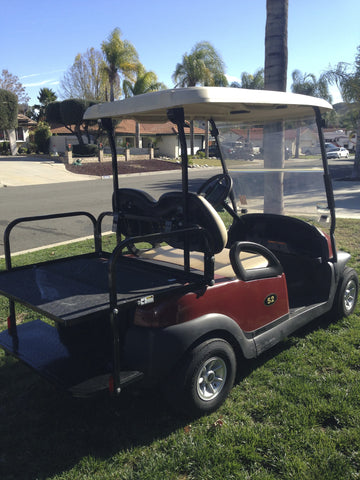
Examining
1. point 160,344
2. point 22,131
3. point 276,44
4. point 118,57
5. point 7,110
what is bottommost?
point 160,344

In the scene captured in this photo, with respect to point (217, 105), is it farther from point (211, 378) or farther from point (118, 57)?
point (118, 57)

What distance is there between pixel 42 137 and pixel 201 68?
13714mm

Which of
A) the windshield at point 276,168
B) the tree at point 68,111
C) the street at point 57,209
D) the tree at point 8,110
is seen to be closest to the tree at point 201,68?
the tree at point 68,111

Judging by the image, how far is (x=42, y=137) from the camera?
32625 mm

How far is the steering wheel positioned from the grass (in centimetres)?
137

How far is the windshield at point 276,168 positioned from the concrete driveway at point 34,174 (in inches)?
657

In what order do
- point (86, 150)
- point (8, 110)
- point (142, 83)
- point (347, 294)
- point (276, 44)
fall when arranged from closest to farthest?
1. point (347, 294)
2. point (276, 44)
3. point (86, 150)
4. point (8, 110)
5. point (142, 83)

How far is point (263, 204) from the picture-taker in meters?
4.04

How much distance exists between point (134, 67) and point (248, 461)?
33789 mm

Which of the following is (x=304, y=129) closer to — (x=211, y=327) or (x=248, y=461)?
(x=211, y=327)

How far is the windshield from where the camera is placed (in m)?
3.57

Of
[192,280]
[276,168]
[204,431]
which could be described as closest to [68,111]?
[276,168]

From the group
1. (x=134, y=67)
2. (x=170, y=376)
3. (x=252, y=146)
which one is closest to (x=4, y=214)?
(x=252, y=146)

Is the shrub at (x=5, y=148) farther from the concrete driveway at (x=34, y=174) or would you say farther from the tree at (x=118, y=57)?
the tree at (x=118, y=57)
